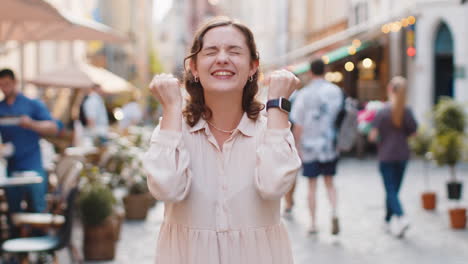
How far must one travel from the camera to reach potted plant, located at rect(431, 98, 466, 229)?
9023mm

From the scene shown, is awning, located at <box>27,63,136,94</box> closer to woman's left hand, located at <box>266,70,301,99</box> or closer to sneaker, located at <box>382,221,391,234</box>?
sneaker, located at <box>382,221,391,234</box>

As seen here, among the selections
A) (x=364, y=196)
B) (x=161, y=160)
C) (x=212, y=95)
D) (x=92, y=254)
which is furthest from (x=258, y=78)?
(x=364, y=196)

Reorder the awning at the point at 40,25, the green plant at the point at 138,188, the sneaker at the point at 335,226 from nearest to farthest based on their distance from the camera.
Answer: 1. the awning at the point at 40,25
2. the sneaker at the point at 335,226
3. the green plant at the point at 138,188

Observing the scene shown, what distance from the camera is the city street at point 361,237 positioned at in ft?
23.1

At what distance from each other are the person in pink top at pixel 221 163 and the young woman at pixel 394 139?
5660mm

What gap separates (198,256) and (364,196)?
9340mm

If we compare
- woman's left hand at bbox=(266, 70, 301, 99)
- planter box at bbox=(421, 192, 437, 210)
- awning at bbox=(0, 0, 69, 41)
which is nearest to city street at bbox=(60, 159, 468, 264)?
planter box at bbox=(421, 192, 437, 210)

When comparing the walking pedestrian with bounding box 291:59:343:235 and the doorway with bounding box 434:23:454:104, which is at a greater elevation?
the doorway with bounding box 434:23:454:104

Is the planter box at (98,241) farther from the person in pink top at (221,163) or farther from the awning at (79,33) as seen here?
the person in pink top at (221,163)

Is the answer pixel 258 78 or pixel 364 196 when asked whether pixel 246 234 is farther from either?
pixel 364 196

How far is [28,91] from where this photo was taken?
18.5 meters

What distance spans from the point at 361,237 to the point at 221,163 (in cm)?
577

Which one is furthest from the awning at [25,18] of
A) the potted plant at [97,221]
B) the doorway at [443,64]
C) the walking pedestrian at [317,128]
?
the doorway at [443,64]

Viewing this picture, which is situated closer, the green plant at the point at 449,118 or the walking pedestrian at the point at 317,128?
the walking pedestrian at the point at 317,128
